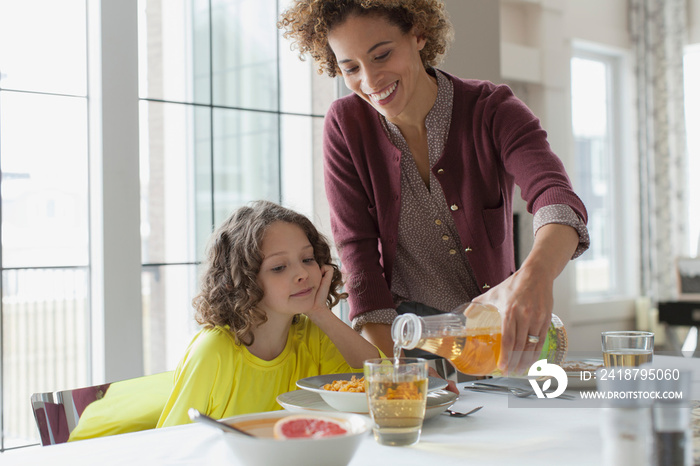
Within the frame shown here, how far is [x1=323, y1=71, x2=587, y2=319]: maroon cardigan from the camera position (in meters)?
1.52

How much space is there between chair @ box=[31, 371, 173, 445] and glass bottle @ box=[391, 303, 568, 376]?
556 mm

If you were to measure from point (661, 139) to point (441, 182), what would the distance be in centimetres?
452

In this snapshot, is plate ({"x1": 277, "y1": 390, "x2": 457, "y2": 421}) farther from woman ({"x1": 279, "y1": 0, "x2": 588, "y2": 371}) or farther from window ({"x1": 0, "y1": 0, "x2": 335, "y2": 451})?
window ({"x1": 0, "y1": 0, "x2": 335, "y2": 451})

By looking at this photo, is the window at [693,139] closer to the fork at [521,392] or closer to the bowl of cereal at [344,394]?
the fork at [521,392]

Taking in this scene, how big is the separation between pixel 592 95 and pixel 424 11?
14.5ft

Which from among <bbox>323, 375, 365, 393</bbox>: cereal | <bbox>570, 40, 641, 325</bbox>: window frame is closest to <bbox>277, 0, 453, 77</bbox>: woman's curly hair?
<bbox>323, 375, 365, 393</bbox>: cereal

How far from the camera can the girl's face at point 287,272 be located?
1520mm

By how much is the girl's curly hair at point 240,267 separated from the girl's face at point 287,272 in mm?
17

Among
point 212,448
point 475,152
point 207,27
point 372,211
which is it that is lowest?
point 212,448

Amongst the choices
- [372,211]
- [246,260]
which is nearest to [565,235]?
[372,211]

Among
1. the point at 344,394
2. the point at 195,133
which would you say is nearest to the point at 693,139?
the point at 195,133

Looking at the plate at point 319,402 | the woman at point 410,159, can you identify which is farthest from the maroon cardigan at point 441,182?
Result: the plate at point 319,402

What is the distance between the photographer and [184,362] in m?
1.39

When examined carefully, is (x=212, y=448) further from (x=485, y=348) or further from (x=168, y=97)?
(x=168, y=97)
